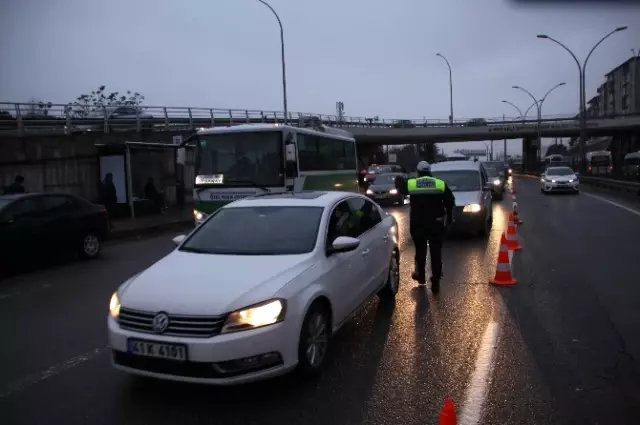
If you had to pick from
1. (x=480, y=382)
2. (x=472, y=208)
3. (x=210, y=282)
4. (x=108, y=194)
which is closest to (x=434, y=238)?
(x=480, y=382)

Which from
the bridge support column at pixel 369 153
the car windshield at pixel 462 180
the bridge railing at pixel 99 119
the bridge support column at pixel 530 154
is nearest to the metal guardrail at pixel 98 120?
the bridge railing at pixel 99 119

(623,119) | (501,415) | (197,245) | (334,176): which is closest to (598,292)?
(501,415)

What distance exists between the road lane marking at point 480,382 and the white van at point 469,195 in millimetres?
7676

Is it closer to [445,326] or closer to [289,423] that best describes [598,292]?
[445,326]

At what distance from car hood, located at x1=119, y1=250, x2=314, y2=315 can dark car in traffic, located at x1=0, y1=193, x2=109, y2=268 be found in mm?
6868

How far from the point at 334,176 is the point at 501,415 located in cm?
1390

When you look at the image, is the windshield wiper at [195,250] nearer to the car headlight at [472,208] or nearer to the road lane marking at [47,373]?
the road lane marking at [47,373]

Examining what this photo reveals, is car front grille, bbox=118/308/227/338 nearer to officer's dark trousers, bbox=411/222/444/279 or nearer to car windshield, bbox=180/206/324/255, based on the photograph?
car windshield, bbox=180/206/324/255

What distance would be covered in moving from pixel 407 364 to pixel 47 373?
3.20 metres

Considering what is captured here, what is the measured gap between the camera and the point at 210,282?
4672 millimetres

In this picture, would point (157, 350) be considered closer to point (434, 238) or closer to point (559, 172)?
point (434, 238)

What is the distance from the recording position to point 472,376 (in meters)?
4.87

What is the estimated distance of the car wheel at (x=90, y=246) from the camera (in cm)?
1220

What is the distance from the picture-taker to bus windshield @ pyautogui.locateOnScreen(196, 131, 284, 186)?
1309 cm
